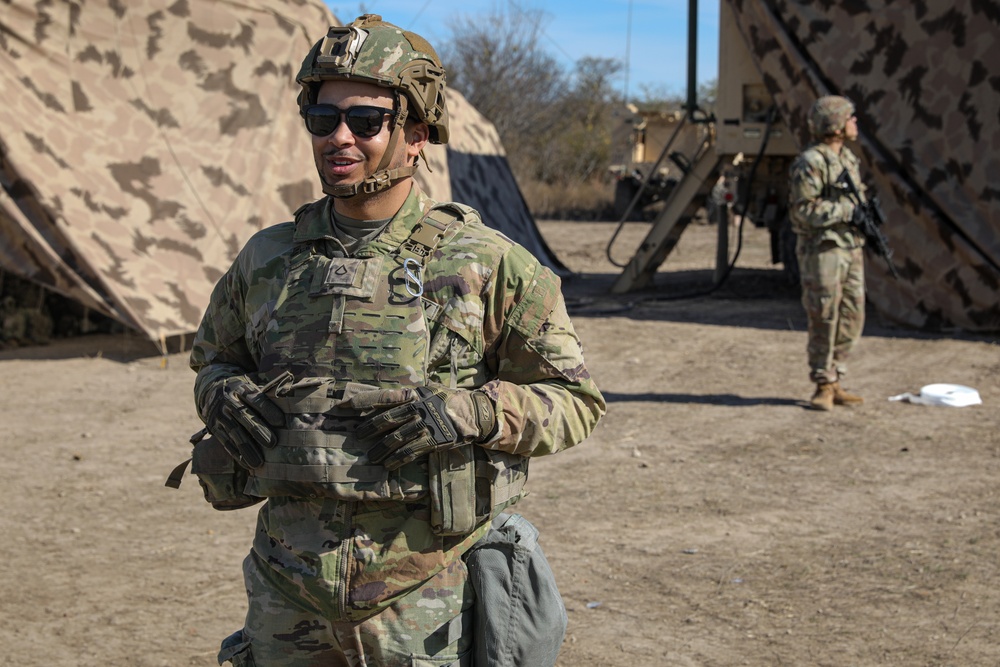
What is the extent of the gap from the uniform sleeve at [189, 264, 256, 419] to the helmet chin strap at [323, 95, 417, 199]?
298 millimetres

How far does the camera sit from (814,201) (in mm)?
7059

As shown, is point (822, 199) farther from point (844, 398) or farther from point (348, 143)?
point (348, 143)

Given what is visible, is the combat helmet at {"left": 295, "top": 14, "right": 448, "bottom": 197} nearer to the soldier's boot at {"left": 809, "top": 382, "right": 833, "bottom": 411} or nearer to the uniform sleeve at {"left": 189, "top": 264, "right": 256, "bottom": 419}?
the uniform sleeve at {"left": 189, "top": 264, "right": 256, "bottom": 419}

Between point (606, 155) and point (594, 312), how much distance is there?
19.3 metres

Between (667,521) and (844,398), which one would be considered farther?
(844,398)

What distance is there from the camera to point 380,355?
220cm

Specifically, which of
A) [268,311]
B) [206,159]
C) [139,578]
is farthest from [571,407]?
[206,159]

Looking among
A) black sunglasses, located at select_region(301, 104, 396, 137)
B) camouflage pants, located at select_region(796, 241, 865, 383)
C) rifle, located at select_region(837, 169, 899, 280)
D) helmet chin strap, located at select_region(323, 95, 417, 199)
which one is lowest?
camouflage pants, located at select_region(796, 241, 865, 383)

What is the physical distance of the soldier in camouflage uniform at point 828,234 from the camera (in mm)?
7059

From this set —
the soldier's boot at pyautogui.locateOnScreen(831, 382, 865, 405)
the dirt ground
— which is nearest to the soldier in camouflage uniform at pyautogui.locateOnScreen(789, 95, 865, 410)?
the soldier's boot at pyautogui.locateOnScreen(831, 382, 865, 405)

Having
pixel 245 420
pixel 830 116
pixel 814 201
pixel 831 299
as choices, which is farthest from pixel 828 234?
pixel 245 420

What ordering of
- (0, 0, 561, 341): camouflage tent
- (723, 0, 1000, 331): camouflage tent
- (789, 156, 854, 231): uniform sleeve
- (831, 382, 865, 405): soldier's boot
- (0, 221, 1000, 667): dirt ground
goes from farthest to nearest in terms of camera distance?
(723, 0, 1000, 331): camouflage tent
(0, 0, 561, 341): camouflage tent
(831, 382, 865, 405): soldier's boot
(789, 156, 854, 231): uniform sleeve
(0, 221, 1000, 667): dirt ground

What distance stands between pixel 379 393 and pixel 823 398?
229 inches

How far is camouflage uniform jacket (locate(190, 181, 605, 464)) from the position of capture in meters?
2.22
